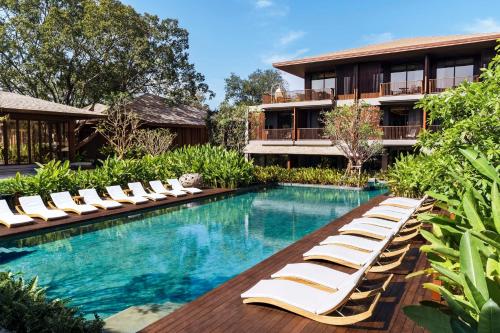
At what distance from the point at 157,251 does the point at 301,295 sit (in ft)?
20.1

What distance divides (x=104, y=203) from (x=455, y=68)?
82.1ft

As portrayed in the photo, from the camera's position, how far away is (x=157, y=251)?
35.1ft

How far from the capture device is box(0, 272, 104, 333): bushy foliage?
471 cm

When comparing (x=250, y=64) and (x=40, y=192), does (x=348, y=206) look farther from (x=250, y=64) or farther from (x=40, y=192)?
(x=250, y=64)

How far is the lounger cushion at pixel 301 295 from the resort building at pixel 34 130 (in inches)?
825

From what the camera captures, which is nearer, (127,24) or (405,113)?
(405,113)

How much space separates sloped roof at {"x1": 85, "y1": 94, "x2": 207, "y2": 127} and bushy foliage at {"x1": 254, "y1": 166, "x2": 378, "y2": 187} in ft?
41.4

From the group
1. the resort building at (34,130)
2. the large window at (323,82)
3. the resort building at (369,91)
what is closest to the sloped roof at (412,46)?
the resort building at (369,91)

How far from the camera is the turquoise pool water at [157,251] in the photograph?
316 inches

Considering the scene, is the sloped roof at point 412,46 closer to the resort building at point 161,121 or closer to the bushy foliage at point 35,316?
the resort building at point 161,121

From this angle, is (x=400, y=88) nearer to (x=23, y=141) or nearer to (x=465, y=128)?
(x=465, y=128)

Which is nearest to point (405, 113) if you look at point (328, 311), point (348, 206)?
point (348, 206)

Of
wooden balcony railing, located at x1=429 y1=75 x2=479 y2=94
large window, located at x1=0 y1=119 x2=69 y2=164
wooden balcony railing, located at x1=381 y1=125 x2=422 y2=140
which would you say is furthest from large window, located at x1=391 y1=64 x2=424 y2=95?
large window, located at x1=0 y1=119 x2=69 y2=164

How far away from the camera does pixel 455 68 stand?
27078 mm
